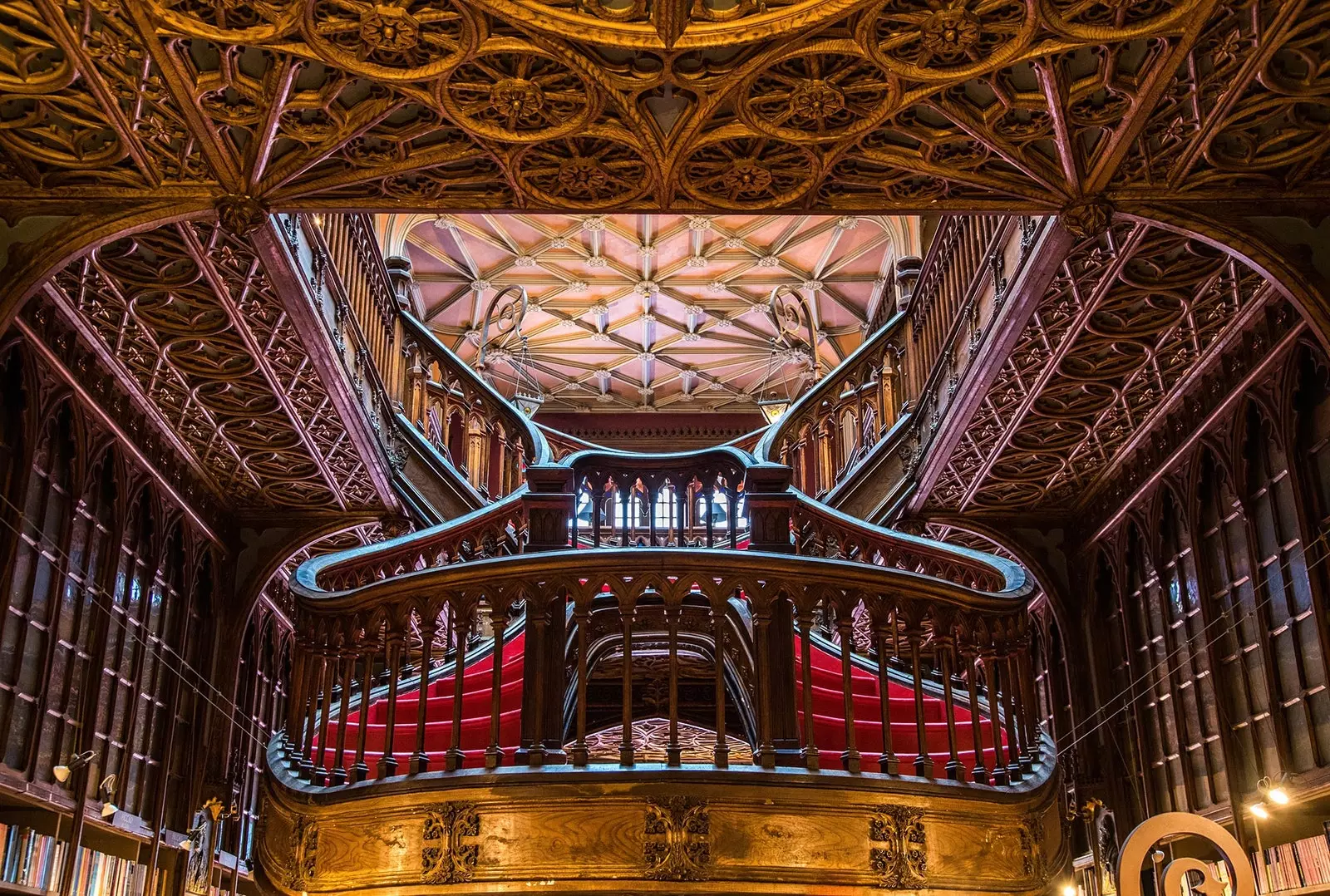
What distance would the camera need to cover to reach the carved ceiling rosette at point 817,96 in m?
5.04

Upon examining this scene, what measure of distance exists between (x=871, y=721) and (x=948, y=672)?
6.01 ft

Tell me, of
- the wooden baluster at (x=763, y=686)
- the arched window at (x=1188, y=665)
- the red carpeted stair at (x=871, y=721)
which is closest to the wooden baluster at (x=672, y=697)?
the wooden baluster at (x=763, y=686)

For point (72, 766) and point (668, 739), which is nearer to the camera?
point (668, 739)

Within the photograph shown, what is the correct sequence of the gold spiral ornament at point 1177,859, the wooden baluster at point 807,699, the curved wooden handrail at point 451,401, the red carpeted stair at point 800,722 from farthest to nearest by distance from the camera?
the curved wooden handrail at point 451,401 → the red carpeted stair at point 800,722 → the wooden baluster at point 807,699 → the gold spiral ornament at point 1177,859

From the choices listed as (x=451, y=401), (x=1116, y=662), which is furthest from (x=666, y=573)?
(x=451, y=401)

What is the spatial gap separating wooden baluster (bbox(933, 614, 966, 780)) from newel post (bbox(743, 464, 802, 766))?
62cm

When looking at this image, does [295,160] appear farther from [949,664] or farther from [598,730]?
[598,730]

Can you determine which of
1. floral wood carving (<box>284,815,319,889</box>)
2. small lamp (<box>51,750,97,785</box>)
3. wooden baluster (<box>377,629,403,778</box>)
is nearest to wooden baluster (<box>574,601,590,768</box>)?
wooden baluster (<box>377,629,403,778</box>)

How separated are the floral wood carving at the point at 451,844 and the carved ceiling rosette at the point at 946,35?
10.9 ft

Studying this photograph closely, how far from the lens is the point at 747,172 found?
5.66 m

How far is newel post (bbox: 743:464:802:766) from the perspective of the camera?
5.21m

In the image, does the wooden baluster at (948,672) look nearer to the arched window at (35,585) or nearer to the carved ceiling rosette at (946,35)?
the carved ceiling rosette at (946,35)

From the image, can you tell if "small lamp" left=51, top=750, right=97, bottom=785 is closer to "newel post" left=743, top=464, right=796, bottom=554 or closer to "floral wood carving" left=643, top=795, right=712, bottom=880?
"floral wood carving" left=643, top=795, right=712, bottom=880

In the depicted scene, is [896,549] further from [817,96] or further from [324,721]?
[324,721]
